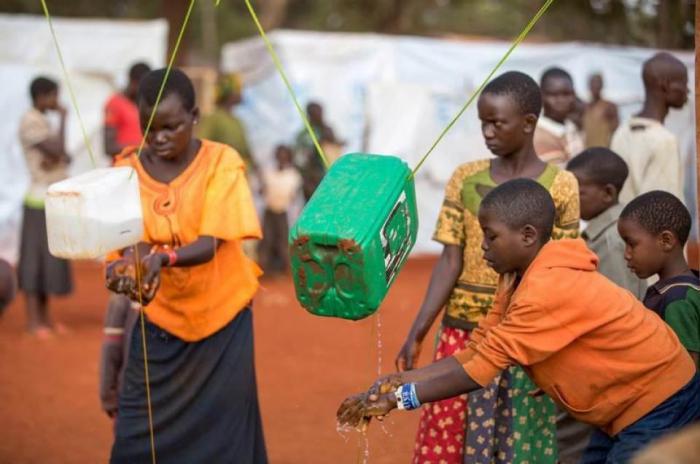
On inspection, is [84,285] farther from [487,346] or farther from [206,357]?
[487,346]

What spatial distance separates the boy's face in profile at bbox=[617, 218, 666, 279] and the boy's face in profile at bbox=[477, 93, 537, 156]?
0.52 metres

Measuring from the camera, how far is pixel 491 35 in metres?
26.4

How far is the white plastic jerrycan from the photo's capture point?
12.6ft

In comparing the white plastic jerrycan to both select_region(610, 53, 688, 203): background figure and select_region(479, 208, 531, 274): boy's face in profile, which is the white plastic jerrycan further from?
select_region(610, 53, 688, 203): background figure

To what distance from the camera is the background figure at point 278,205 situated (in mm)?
12328

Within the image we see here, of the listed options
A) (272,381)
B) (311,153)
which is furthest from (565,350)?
(311,153)

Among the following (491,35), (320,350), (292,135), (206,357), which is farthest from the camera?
(491,35)

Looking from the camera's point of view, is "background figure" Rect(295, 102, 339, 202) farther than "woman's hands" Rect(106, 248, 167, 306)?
Yes

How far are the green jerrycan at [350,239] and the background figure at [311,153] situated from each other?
8.55 metres

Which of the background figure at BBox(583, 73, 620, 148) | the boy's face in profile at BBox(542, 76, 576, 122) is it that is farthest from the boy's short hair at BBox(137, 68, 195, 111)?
the background figure at BBox(583, 73, 620, 148)

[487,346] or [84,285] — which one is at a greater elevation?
[487,346]

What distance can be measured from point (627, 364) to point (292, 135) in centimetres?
1022

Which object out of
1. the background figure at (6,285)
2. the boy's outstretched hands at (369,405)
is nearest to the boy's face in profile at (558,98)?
the boy's outstretched hands at (369,405)

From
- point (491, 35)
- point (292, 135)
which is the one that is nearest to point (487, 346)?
point (292, 135)
